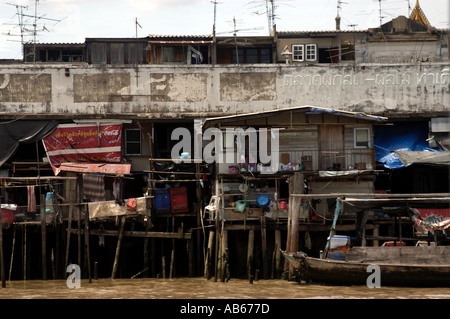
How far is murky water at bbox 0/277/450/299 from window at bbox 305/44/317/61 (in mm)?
15226

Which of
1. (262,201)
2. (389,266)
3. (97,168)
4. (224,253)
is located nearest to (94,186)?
(97,168)

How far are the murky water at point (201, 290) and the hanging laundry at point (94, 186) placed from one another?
4529 millimetres

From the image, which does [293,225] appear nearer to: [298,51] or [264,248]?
[264,248]

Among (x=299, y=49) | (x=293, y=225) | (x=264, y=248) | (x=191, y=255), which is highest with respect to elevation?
(x=299, y=49)

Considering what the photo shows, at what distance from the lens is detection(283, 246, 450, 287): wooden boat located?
72.7ft

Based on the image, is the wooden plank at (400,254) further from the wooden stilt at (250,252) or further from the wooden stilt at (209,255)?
the wooden stilt at (209,255)

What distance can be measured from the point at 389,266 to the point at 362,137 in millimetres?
7308

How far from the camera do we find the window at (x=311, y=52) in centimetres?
3683

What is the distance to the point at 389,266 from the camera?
22266 mm

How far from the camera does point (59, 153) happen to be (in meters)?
30.1

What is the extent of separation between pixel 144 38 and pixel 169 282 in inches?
567

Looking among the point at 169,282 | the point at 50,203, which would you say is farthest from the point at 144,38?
the point at 169,282

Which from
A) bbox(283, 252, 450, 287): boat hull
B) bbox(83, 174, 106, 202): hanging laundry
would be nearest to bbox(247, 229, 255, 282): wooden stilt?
bbox(283, 252, 450, 287): boat hull

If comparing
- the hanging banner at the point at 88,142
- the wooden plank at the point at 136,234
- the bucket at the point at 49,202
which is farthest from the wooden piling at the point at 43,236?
the hanging banner at the point at 88,142
